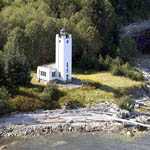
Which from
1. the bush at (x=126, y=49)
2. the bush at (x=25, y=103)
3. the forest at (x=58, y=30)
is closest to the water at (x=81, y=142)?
the bush at (x=25, y=103)

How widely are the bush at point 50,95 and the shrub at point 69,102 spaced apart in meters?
Result: 0.82

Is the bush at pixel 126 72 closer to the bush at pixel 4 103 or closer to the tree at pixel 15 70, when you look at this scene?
the tree at pixel 15 70

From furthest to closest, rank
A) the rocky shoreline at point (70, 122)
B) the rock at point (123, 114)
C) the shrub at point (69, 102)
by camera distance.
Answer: the shrub at point (69, 102)
the rock at point (123, 114)
the rocky shoreline at point (70, 122)

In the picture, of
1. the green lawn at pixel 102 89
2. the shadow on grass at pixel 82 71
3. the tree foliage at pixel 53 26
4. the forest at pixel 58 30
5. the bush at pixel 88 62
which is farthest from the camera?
the bush at pixel 88 62

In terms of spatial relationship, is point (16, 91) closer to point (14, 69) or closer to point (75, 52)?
point (14, 69)

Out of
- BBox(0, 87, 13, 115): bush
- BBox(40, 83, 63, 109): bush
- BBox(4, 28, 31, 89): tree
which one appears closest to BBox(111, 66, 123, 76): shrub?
BBox(40, 83, 63, 109): bush

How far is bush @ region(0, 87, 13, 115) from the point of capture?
134 feet

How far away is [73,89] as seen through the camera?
161ft

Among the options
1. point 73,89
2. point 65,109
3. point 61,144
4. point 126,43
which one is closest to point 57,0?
point 126,43

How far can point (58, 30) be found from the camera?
2406 inches

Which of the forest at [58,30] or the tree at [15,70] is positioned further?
the forest at [58,30]

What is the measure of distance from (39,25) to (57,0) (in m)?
16.4

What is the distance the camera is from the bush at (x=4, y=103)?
40844 mm

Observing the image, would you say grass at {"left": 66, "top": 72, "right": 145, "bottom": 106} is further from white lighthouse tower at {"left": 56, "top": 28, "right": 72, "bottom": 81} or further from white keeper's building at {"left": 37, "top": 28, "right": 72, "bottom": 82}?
white keeper's building at {"left": 37, "top": 28, "right": 72, "bottom": 82}
